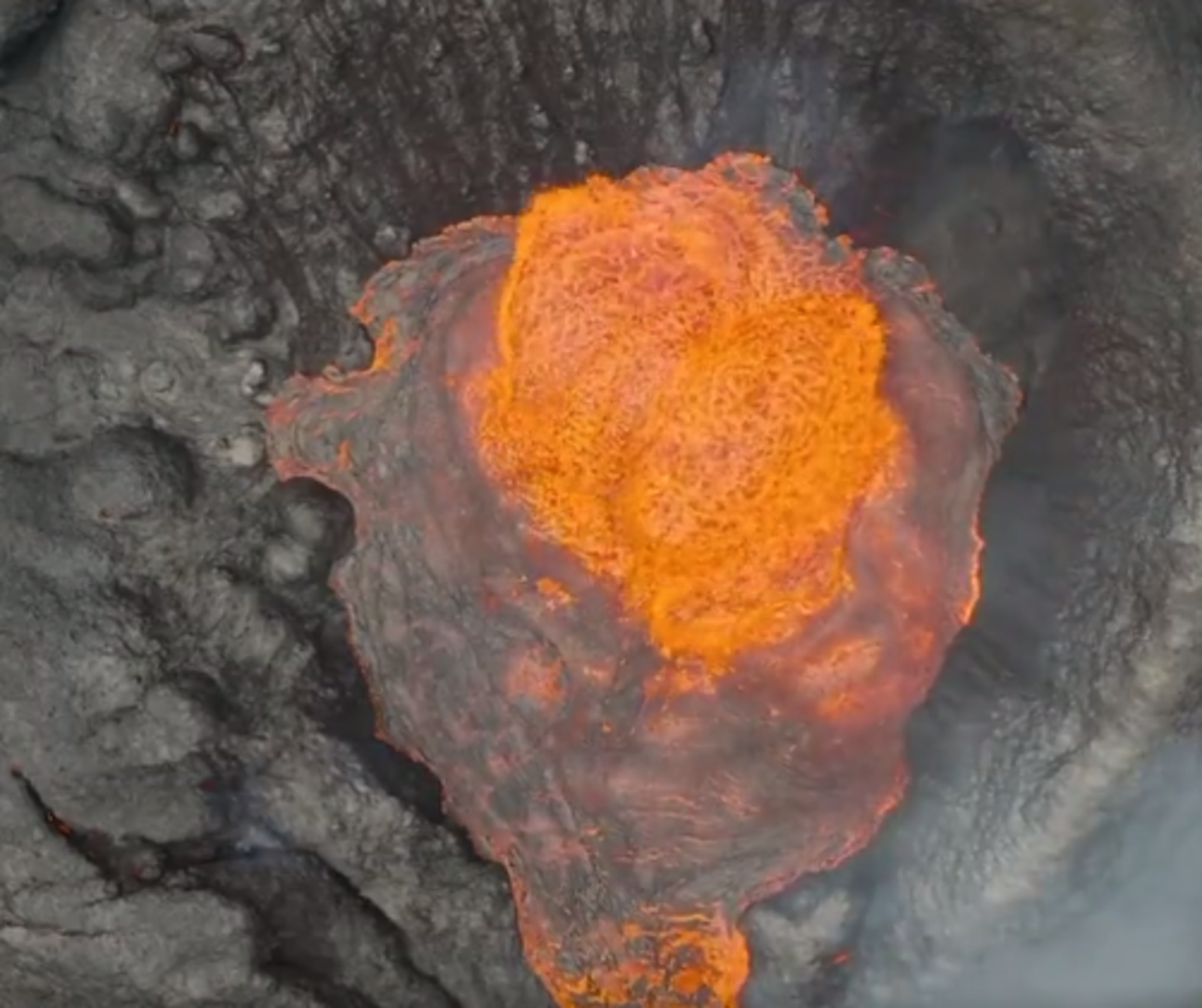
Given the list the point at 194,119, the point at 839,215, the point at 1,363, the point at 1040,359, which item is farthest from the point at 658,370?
the point at 1,363

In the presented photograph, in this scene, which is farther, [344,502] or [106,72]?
[344,502]

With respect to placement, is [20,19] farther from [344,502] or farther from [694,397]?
[694,397]

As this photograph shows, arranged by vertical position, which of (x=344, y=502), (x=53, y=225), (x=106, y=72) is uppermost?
(x=106, y=72)

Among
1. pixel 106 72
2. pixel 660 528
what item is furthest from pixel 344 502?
pixel 106 72

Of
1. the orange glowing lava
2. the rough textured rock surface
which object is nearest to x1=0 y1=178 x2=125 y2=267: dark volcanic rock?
the rough textured rock surface

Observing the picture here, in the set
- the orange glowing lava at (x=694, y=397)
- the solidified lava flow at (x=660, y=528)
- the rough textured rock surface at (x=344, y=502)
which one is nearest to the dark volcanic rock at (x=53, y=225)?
the rough textured rock surface at (x=344, y=502)

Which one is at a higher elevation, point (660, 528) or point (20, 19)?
point (20, 19)

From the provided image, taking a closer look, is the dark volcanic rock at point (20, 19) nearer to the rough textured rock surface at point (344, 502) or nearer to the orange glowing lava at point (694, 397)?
the rough textured rock surface at point (344, 502)
